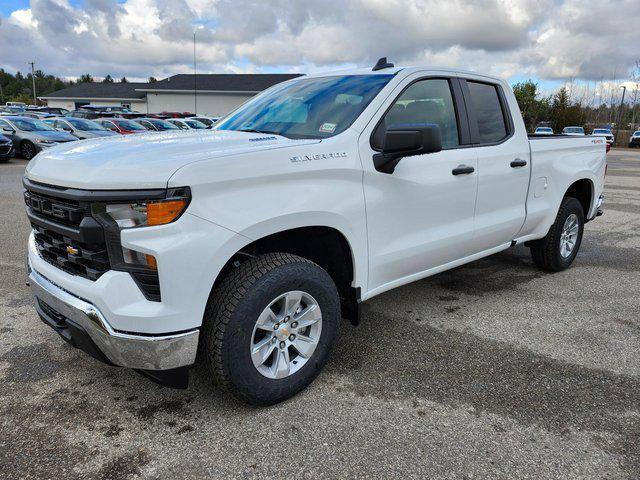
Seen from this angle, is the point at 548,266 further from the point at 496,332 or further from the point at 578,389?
the point at 578,389

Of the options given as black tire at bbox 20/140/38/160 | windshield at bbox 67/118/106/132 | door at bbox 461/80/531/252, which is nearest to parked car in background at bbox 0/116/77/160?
black tire at bbox 20/140/38/160

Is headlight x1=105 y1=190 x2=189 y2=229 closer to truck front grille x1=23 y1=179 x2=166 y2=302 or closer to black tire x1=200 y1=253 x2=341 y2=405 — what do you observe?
truck front grille x1=23 y1=179 x2=166 y2=302

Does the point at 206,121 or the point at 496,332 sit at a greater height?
the point at 206,121

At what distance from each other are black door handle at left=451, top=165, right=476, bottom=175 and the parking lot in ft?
3.94

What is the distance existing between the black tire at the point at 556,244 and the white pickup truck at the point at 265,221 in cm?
133

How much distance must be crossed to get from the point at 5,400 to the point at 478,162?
A: 348 centimetres

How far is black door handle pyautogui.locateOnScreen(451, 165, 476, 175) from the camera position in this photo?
3.71 m

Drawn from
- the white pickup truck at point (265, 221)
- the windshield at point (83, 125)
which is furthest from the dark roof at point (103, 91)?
the white pickup truck at point (265, 221)

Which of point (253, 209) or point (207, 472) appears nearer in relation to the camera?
point (207, 472)

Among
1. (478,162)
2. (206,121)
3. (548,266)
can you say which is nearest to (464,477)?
(478,162)

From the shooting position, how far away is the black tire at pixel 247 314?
2584 mm

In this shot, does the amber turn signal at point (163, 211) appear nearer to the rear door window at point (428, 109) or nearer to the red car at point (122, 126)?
the rear door window at point (428, 109)

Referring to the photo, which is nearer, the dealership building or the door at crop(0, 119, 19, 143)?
the door at crop(0, 119, 19, 143)

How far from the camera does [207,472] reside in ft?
7.86
